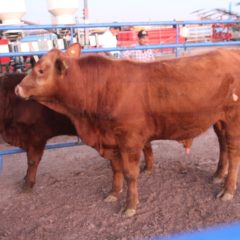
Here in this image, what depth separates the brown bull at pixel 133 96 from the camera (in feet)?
11.3

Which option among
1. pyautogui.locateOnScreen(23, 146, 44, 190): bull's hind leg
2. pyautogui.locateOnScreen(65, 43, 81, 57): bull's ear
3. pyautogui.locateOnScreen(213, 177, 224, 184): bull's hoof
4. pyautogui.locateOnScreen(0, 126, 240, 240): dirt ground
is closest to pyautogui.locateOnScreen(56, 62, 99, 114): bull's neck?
pyautogui.locateOnScreen(65, 43, 81, 57): bull's ear

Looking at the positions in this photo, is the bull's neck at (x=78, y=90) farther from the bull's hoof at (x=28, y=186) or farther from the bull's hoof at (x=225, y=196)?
the bull's hoof at (x=225, y=196)

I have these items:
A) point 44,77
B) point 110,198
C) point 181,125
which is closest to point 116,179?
point 110,198

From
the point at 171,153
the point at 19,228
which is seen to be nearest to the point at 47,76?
the point at 19,228

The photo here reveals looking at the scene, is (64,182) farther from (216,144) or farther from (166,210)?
(216,144)

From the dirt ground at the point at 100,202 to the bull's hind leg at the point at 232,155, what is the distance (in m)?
0.09

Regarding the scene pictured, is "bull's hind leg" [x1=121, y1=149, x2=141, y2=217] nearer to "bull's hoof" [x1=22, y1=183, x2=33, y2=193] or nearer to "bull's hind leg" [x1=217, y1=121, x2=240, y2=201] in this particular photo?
"bull's hind leg" [x1=217, y1=121, x2=240, y2=201]

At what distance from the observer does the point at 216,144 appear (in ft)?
18.9

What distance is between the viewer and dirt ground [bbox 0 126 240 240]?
11.3 feet

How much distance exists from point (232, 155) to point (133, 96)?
4.05ft

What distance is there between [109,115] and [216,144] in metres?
2.77

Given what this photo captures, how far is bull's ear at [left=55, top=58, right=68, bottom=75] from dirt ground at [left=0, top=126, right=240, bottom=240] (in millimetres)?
1325

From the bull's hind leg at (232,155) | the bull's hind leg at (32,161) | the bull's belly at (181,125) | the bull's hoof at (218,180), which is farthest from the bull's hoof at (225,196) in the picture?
the bull's hind leg at (32,161)

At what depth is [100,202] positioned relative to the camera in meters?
4.00
